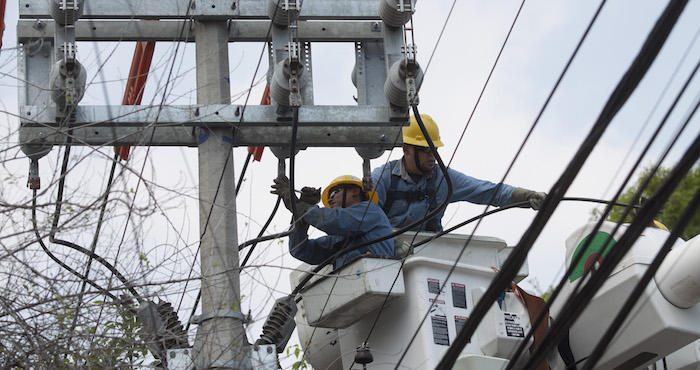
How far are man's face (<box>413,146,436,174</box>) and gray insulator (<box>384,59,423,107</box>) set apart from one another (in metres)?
1.50

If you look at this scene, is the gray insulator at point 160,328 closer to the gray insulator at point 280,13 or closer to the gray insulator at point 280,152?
the gray insulator at point 280,152

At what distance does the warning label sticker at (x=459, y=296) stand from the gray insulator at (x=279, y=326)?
47.0 inches

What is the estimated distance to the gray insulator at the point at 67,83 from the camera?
722 cm

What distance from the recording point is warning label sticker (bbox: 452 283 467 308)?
7863 mm

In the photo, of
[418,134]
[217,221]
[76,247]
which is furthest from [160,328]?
[418,134]

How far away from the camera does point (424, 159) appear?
913cm

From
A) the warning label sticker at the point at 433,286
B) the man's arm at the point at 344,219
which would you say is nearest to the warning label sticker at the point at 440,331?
the warning label sticker at the point at 433,286

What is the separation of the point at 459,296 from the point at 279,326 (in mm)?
1352

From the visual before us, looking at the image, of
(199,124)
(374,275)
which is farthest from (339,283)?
(199,124)

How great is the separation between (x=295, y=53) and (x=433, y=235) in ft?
5.57

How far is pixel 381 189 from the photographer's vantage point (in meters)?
8.99

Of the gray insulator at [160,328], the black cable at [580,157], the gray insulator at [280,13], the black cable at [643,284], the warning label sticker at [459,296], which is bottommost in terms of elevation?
the black cable at [643,284]

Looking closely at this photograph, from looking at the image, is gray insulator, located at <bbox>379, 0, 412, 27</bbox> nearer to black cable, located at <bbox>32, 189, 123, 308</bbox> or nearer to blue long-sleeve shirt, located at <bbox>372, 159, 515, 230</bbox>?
blue long-sleeve shirt, located at <bbox>372, 159, 515, 230</bbox>

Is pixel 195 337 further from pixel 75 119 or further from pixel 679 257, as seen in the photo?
pixel 679 257
